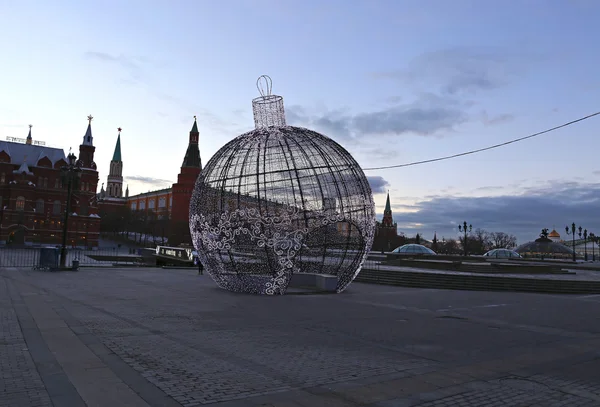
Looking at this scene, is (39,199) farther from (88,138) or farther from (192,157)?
A: (192,157)

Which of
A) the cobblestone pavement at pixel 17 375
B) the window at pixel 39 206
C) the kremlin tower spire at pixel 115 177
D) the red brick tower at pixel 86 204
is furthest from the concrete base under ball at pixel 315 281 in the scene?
the kremlin tower spire at pixel 115 177

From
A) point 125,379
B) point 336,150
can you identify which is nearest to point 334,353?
point 125,379

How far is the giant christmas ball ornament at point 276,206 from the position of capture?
15.2m

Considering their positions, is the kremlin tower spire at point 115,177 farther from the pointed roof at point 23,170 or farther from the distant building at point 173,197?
the pointed roof at point 23,170

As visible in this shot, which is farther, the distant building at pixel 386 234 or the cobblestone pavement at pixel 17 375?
the distant building at pixel 386 234

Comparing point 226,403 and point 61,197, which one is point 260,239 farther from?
point 61,197

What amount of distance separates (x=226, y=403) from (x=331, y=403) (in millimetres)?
1265

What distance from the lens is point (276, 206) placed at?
15.3 m

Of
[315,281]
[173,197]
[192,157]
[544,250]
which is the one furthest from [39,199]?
[544,250]

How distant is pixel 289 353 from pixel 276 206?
7.60 metres

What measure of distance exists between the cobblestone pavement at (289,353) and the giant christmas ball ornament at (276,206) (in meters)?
1.59

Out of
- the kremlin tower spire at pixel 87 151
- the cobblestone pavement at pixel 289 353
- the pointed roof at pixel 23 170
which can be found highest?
the kremlin tower spire at pixel 87 151

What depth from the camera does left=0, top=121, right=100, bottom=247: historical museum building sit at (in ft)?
226

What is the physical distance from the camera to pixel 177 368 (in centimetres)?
693
